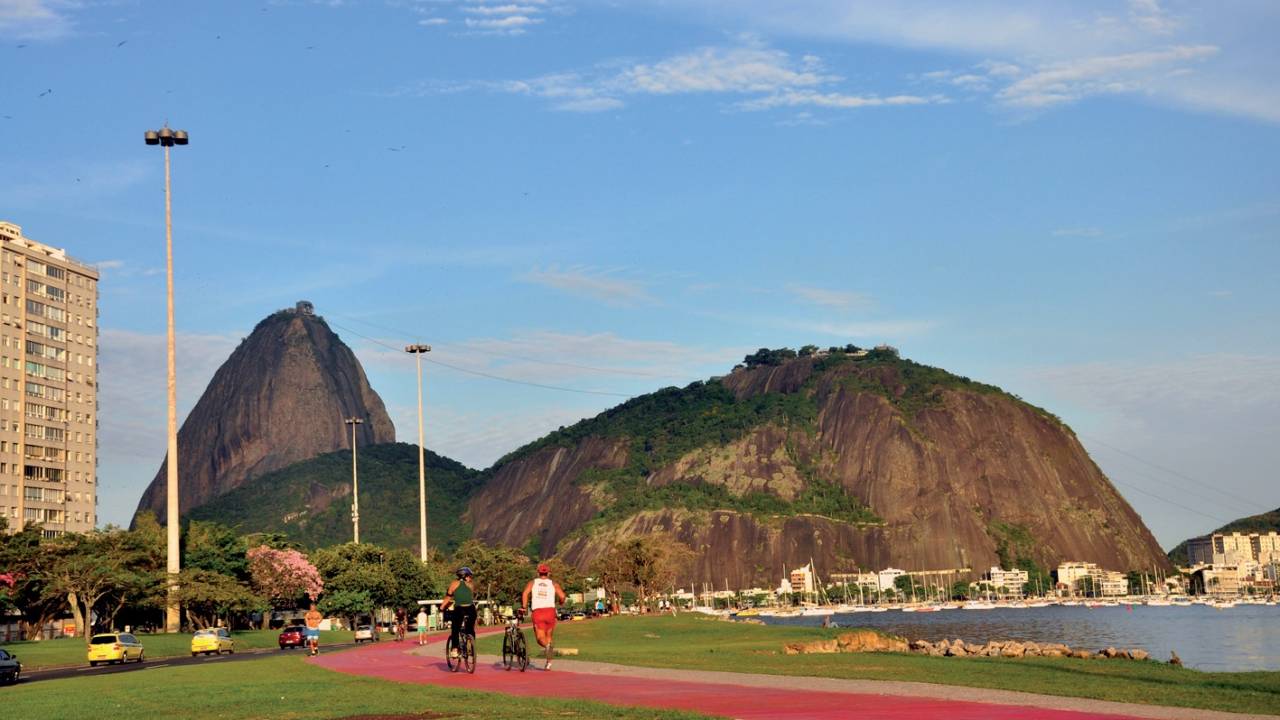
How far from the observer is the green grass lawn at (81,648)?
60.6 metres

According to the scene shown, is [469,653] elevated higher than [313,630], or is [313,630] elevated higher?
[469,653]

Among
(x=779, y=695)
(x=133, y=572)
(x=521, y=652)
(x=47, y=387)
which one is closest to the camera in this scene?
(x=779, y=695)

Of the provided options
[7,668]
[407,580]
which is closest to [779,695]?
[7,668]

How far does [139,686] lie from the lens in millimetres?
32250

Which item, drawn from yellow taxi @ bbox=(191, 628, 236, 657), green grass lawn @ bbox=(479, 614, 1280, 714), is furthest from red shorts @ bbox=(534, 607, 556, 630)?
yellow taxi @ bbox=(191, 628, 236, 657)

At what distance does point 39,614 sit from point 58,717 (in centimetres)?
7297

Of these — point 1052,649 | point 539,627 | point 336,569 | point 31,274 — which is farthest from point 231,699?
point 31,274

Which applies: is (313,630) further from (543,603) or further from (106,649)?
(543,603)

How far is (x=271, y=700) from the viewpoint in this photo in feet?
82.3

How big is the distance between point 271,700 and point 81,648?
4885cm

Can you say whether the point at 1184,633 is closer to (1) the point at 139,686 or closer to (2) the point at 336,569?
(2) the point at 336,569

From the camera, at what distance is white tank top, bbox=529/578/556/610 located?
30.0 m

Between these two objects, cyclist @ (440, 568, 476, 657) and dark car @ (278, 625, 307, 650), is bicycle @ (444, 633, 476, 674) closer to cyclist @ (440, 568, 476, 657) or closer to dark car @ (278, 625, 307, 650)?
cyclist @ (440, 568, 476, 657)

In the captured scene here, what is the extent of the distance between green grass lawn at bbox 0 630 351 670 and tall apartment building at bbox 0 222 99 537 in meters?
89.0
